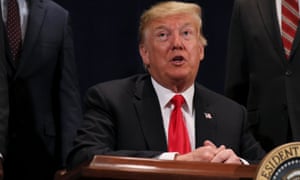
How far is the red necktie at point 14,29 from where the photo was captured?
219 centimetres

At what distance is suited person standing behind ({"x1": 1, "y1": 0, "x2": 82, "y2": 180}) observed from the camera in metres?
2.20

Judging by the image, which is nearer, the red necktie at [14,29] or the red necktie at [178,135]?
the red necktie at [178,135]

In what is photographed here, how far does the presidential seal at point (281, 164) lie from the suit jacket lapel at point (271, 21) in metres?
0.94

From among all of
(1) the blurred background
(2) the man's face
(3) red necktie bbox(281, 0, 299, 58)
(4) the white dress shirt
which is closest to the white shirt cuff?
(4) the white dress shirt

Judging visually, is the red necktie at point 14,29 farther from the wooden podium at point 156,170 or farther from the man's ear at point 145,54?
the wooden podium at point 156,170

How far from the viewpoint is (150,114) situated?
1973 mm

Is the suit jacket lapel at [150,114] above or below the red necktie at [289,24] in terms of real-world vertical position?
below

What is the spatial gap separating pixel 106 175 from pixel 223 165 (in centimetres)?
22

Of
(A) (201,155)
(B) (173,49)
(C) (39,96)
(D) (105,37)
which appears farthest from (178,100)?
(D) (105,37)

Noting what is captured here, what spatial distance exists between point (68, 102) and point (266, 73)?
0.62 meters

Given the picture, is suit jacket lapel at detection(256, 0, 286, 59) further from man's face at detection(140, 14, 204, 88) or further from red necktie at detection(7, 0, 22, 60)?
red necktie at detection(7, 0, 22, 60)

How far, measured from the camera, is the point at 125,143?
191 cm

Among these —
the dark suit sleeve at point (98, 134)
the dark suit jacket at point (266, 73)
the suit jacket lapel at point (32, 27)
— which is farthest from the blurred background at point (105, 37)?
the dark suit sleeve at point (98, 134)

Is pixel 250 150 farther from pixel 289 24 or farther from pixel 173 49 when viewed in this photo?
pixel 289 24
